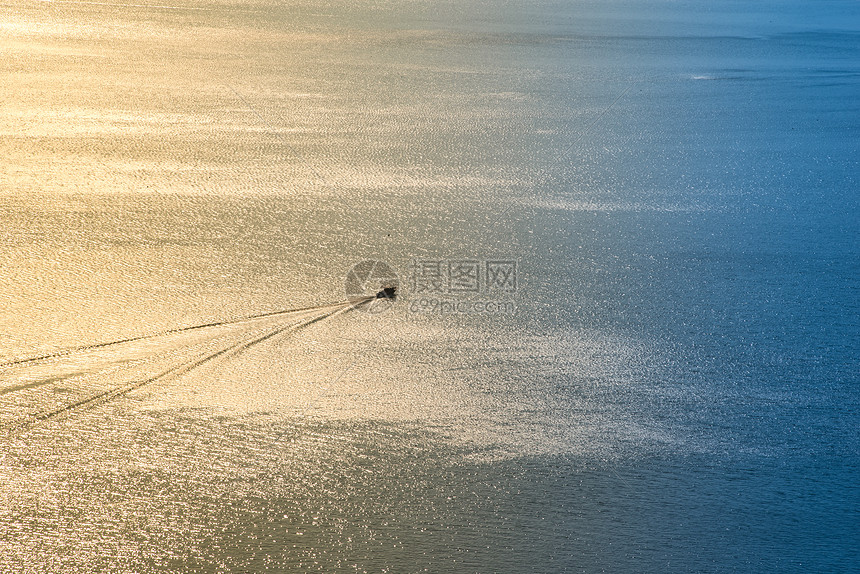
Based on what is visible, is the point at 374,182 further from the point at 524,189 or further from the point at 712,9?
the point at 712,9

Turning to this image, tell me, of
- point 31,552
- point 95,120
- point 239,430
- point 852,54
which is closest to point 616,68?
point 852,54

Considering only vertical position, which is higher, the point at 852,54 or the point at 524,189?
the point at 852,54

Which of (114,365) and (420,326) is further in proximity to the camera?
(420,326)

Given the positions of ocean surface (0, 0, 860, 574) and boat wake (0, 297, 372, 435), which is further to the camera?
boat wake (0, 297, 372, 435)

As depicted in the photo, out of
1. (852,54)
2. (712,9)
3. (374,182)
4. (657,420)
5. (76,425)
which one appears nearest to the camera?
(76,425)

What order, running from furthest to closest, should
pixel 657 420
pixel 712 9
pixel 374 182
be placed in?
pixel 712 9
pixel 374 182
pixel 657 420

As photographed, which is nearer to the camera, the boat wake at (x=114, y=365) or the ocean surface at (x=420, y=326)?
the ocean surface at (x=420, y=326)

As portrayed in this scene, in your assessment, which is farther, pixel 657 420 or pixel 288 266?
pixel 288 266

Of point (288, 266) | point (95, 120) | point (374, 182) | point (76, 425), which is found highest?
point (95, 120)
